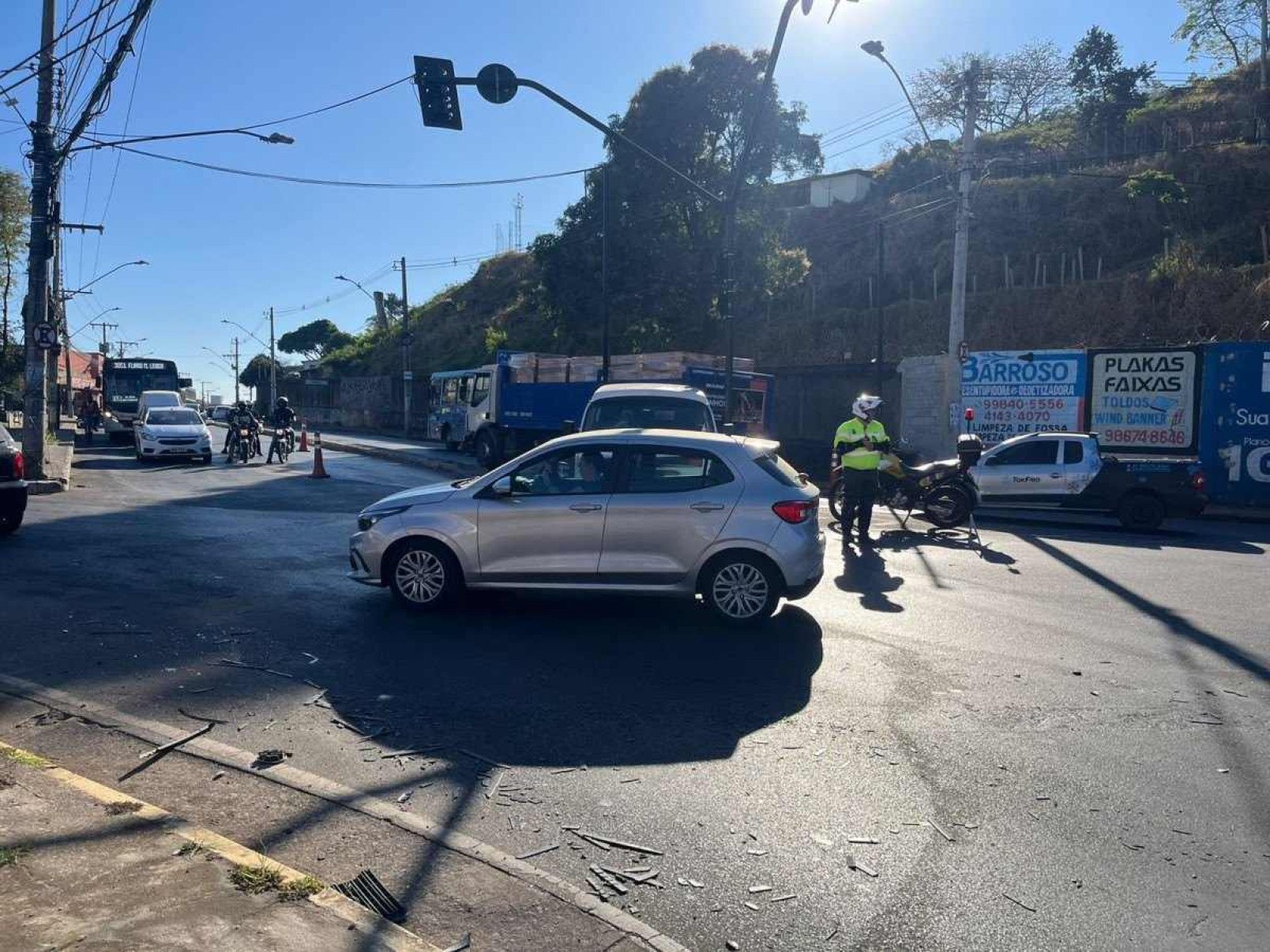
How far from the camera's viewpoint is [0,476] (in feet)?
38.9

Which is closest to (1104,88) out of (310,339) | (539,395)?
(539,395)

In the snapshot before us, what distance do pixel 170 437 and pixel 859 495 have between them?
758 inches

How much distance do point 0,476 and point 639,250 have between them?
25133 millimetres

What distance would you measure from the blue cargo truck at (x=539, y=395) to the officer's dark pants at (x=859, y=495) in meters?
9.51

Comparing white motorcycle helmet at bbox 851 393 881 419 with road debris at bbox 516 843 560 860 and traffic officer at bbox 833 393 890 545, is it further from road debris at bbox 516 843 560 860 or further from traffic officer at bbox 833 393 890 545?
road debris at bbox 516 843 560 860

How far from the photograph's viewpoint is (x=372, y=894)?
368 centimetres

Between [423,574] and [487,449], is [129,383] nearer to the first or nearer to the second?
[487,449]

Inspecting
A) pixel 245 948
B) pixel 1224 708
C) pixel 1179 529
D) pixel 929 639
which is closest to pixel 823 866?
pixel 245 948

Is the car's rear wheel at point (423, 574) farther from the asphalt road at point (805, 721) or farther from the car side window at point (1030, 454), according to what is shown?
the car side window at point (1030, 454)

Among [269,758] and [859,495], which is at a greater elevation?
[859,495]

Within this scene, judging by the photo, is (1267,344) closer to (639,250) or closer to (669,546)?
(669,546)

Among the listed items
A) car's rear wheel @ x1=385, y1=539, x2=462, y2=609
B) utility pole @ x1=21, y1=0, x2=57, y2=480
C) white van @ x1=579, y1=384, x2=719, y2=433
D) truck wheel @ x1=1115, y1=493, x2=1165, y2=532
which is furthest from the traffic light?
truck wheel @ x1=1115, y1=493, x2=1165, y2=532

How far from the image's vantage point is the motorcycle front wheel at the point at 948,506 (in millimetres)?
14195

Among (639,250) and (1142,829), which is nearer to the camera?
(1142,829)
